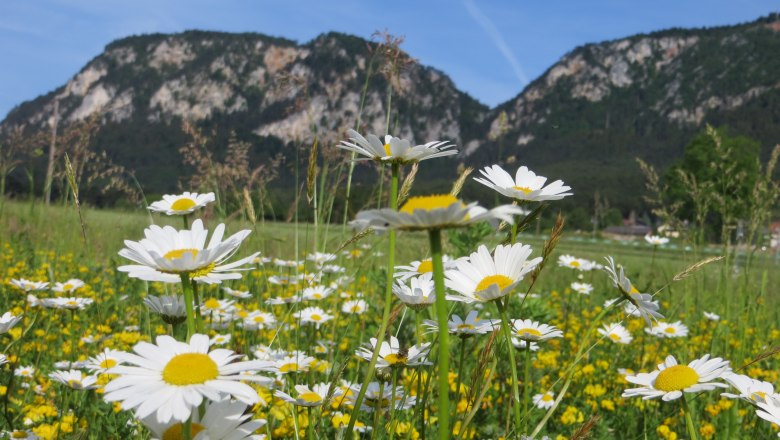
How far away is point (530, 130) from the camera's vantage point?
124562 millimetres

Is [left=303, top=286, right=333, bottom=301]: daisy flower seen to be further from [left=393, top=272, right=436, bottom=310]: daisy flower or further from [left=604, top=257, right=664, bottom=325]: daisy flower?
[left=604, top=257, right=664, bottom=325]: daisy flower

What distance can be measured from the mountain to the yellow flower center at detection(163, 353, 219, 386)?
6546 cm

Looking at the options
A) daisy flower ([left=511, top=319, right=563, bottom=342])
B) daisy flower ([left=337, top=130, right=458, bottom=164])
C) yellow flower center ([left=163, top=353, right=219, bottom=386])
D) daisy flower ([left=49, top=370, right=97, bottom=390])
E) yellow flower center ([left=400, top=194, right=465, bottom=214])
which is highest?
daisy flower ([left=337, top=130, right=458, bottom=164])

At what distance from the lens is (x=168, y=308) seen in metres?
1.28

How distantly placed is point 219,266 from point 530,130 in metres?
128

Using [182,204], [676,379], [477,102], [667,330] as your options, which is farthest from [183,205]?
[477,102]

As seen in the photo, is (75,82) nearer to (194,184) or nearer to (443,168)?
(443,168)

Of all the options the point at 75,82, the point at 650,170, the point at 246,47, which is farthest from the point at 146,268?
the point at 75,82

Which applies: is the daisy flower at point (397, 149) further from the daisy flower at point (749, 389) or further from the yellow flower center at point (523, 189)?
the daisy flower at point (749, 389)

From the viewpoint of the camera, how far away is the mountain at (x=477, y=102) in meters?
89.6

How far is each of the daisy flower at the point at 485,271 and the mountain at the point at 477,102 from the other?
65.0 meters

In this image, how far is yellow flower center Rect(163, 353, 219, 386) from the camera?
77 cm

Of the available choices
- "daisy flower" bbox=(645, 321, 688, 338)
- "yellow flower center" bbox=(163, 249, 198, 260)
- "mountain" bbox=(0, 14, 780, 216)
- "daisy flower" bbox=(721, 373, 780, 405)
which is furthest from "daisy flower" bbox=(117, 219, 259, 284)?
"mountain" bbox=(0, 14, 780, 216)

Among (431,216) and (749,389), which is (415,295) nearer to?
(431,216)
